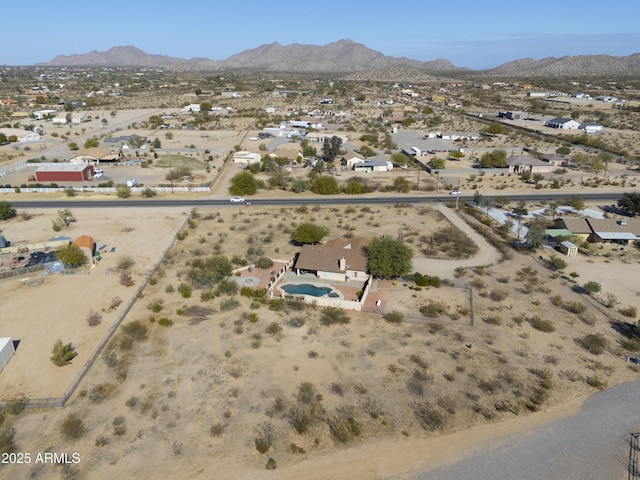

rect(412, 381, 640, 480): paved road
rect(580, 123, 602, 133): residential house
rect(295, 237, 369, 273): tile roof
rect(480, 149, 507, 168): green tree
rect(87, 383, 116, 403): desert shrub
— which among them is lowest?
rect(412, 381, 640, 480): paved road

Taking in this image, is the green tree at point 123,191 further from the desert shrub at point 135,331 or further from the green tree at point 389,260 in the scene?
the green tree at point 389,260

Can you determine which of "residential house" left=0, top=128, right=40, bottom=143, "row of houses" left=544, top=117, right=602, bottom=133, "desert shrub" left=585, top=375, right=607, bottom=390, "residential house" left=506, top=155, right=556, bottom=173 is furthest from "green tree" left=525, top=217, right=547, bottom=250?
"residential house" left=0, top=128, right=40, bottom=143

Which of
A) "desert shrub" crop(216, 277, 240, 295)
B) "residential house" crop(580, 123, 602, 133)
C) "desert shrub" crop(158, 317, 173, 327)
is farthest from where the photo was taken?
"residential house" crop(580, 123, 602, 133)

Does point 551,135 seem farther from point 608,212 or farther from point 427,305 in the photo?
point 427,305

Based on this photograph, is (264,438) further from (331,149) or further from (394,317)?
(331,149)

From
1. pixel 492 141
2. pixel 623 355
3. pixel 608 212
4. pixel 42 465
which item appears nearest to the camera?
pixel 42 465

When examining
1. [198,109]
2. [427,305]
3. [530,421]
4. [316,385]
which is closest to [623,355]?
[530,421]

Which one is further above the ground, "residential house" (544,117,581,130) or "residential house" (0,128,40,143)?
"residential house" (544,117,581,130)

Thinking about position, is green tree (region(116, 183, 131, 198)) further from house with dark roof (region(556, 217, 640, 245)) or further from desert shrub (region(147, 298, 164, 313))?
house with dark roof (region(556, 217, 640, 245))
